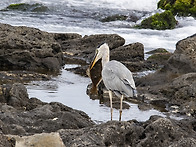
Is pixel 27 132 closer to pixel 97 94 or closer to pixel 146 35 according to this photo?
pixel 97 94

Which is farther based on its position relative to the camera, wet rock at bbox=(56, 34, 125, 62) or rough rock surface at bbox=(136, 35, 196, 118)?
wet rock at bbox=(56, 34, 125, 62)

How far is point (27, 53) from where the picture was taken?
41.3 feet

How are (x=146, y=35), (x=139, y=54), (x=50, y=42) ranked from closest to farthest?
(x=50, y=42)
(x=139, y=54)
(x=146, y=35)

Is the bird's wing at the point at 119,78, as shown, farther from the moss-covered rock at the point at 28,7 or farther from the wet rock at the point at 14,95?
the moss-covered rock at the point at 28,7

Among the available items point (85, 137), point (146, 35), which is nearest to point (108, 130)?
point (85, 137)

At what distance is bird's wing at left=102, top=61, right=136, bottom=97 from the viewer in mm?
6691

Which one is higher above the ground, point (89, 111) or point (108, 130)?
point (108, 130)

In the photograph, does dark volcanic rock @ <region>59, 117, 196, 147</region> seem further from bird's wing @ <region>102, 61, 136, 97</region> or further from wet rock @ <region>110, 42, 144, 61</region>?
wet rock @ <region>110, 42, 144, 61</region>

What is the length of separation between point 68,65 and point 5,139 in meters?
10.1

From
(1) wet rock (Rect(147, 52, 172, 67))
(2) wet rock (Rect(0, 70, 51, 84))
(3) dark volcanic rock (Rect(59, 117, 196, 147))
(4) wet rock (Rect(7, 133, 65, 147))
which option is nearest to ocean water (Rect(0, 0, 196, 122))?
(2) wet rock (Rect(0, 70, 51, 84))

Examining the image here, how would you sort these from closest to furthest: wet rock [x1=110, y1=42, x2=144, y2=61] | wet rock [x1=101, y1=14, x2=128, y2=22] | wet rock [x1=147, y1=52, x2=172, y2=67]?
wet rock [x1=110, y1=42, x2=144, y2=61], wet rock [x1=147, y1=52, x2=172, y2=67], wet rock [x1=101, y1=14, x2=128, y2=22]

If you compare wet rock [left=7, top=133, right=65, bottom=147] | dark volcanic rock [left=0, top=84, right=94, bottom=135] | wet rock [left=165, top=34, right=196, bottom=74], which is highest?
wet rock [left=7, top=133, right=65, bottom=147]

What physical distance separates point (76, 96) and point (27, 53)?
309 centimetres

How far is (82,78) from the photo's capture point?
1216cm
